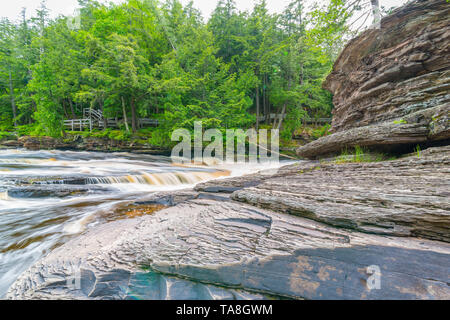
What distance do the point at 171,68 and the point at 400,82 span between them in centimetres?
1685

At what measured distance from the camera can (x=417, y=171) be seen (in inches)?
107

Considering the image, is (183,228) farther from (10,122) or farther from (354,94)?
(10,122)

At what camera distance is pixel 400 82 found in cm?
493

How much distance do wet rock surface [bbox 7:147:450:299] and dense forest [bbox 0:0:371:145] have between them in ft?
43.6

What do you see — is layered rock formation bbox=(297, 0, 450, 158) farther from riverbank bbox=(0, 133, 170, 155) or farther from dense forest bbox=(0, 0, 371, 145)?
riverbank bbox=(0, 133, 170, 155)

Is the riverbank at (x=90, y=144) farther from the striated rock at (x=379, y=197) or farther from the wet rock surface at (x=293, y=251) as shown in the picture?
the striated rock at (x=379, y=197)

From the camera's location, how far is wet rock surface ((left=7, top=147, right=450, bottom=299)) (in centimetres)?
168

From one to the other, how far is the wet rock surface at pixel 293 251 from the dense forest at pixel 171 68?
13.3m

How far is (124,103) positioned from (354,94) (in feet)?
65.0

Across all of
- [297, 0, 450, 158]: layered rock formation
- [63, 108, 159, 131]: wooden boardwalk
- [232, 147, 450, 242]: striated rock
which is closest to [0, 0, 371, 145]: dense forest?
[63, 108, 159, 131]: wooden boardwalk

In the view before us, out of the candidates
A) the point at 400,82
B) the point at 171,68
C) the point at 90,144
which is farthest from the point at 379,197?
the point at 90,144

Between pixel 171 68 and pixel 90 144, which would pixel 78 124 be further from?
pixel 171 68

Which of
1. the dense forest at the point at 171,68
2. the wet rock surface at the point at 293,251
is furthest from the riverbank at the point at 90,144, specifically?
the wet rock surface at the point at 293,251

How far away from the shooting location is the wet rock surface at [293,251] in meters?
1.68
